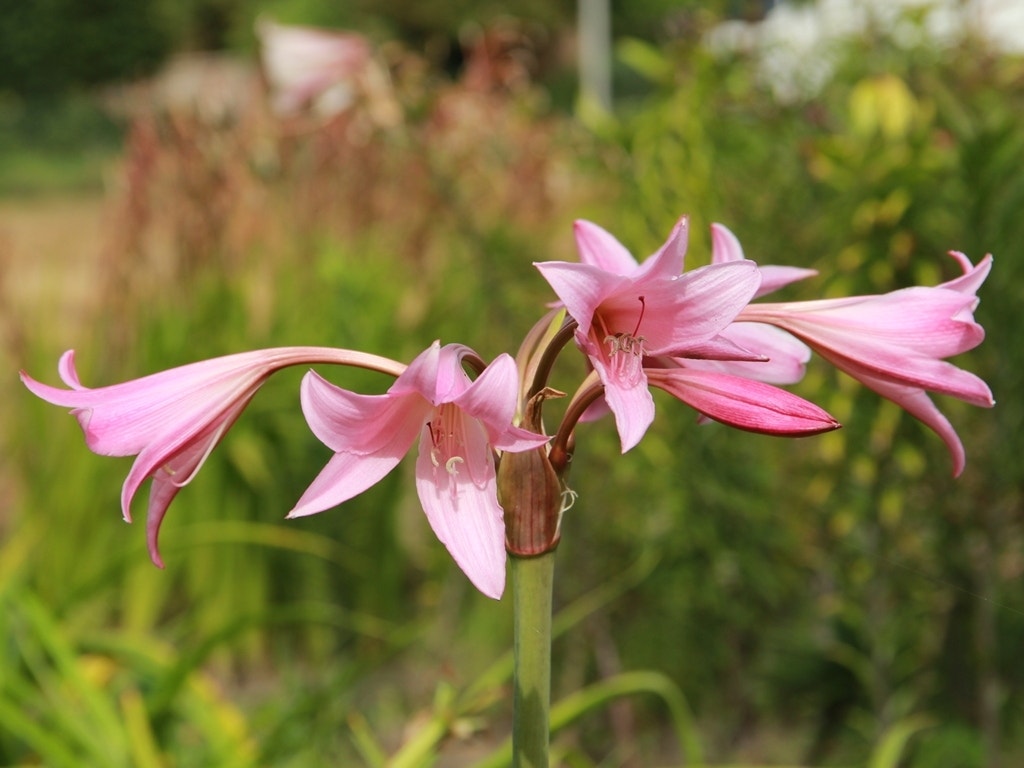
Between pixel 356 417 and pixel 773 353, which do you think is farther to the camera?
pixel 773 353

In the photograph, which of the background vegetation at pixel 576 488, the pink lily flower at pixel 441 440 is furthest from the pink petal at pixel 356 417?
the background vegetation at pixel 576 488

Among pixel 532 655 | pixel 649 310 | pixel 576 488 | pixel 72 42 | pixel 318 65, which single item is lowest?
pixel 576 488

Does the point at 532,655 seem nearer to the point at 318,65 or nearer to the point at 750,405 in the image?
the point at 750,405

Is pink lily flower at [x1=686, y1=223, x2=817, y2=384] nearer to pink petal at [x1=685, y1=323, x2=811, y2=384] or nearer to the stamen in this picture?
pink petal at [x1=685, y1=323, x2=811, y2=384]

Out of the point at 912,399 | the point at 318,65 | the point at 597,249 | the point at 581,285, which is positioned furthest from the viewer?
the point at 318,65

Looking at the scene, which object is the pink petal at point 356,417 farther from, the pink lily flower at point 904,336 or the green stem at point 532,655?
the pink lily flower at point 904,336

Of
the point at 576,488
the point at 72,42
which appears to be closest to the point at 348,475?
the point at 576,488
